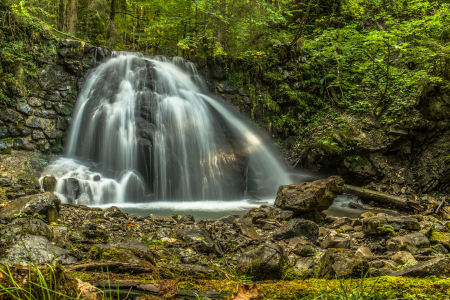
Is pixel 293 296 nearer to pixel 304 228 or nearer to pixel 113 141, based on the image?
pixel 304 228

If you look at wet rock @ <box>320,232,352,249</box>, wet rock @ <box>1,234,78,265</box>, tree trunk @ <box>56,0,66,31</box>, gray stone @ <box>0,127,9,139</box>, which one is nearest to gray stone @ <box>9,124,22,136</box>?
gray stone @ <box>0,127,9,139</box>

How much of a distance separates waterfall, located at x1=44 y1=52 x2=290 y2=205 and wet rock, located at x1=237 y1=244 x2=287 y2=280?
5.85m

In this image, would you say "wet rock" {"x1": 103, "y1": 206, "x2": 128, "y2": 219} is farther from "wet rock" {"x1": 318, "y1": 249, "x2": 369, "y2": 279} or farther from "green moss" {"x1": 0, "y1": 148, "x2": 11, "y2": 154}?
"green moss" {"x1": 0, "y1": 148, "x2": 11, "y2": 154}

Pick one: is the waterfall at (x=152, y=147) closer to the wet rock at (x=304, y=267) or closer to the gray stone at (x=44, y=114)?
the gray stone at (x=44, y=114)

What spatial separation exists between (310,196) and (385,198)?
13.2 ft

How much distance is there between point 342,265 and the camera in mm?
2229

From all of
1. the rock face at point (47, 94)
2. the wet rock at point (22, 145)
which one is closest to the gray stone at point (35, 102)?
the rock face at point (47, 94)

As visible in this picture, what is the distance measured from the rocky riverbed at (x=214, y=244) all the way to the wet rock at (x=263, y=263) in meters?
0.01

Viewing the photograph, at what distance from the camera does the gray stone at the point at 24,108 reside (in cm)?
862

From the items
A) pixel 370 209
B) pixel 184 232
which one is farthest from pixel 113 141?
pixel 370 209

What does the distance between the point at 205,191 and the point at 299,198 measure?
3835 mm

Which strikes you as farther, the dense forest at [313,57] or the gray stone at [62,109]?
the gray stone at [62,109]

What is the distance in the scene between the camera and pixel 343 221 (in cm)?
559

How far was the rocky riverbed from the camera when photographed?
1897mm
